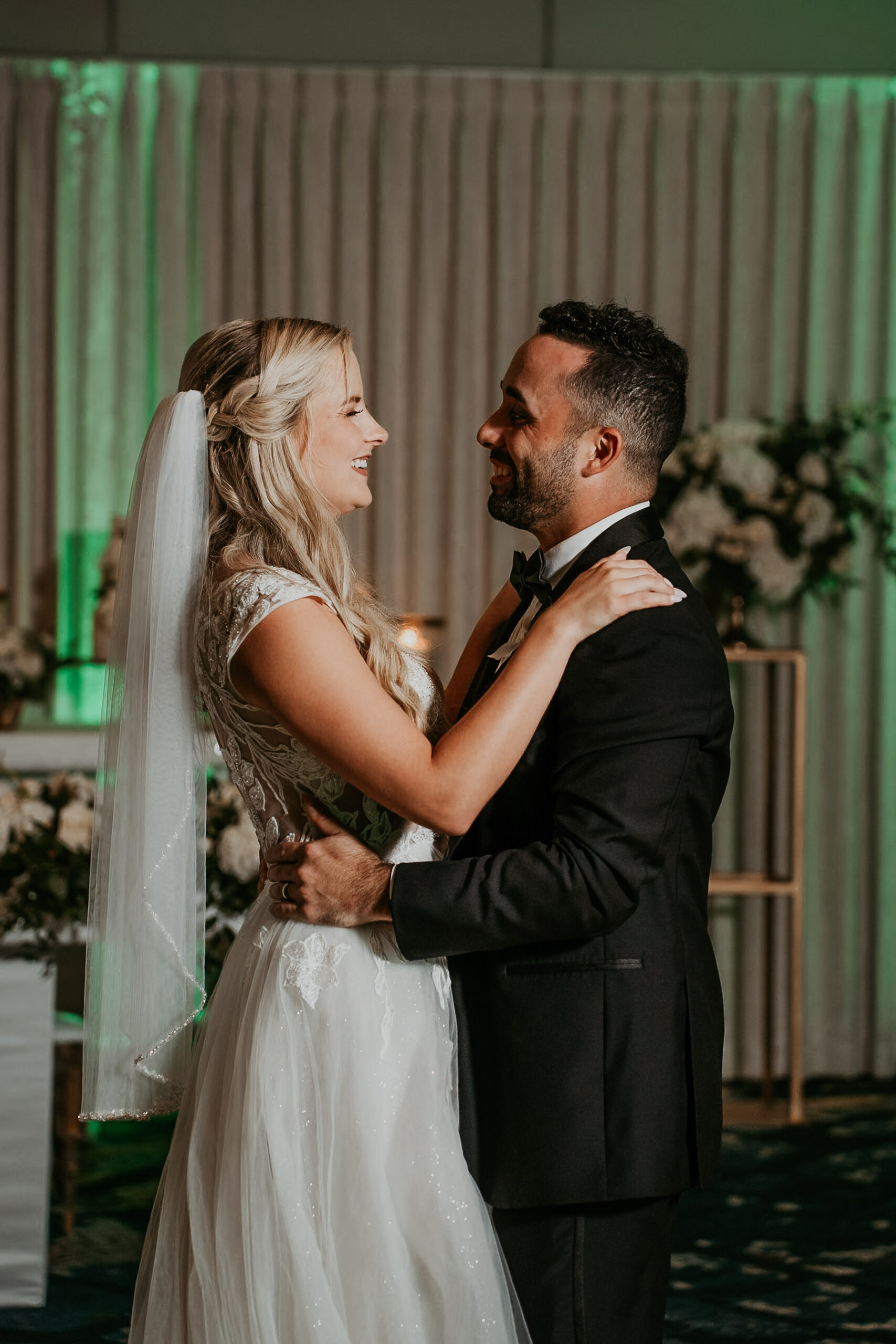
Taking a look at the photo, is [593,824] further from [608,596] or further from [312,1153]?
[312,1153]

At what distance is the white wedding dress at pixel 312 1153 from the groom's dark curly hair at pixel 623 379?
54cm

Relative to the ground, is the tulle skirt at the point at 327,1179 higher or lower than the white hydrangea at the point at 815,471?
lower

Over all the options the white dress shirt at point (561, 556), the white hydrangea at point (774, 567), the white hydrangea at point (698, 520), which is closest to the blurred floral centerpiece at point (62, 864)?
the white dress shirt at point (561, 556)

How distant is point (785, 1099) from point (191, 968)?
363 centimetres

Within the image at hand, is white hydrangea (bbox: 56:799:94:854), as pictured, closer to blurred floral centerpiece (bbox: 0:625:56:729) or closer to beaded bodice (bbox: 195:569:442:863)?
beaded bodice (bbox: 195:569:442:863)

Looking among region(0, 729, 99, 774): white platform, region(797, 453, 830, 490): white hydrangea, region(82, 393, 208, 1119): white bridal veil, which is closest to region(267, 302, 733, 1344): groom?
region(82, 393, 208, 1119): white bridal veil

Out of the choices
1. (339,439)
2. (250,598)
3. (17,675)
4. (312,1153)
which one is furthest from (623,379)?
(17,675)

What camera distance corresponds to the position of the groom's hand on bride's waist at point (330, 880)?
1819mm

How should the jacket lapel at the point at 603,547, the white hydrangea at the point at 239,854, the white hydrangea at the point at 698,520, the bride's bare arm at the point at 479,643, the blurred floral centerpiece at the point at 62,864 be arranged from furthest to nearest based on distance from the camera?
the white hydrangea at the point at 698,520 < the white hydrangea at the point at 239,854 < the blurred floral centerpiece at the point at 62,864 < the bride's bare arm at the point at 479,643 < the jacket lapel at the point at 603,547

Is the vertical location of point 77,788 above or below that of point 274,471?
below

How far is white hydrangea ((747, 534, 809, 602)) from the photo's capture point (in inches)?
194

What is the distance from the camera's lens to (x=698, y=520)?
4887mm

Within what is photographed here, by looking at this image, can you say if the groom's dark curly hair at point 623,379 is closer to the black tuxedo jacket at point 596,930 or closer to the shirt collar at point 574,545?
the shirt collar at point 574,545

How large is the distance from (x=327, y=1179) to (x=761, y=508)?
3701 mm
